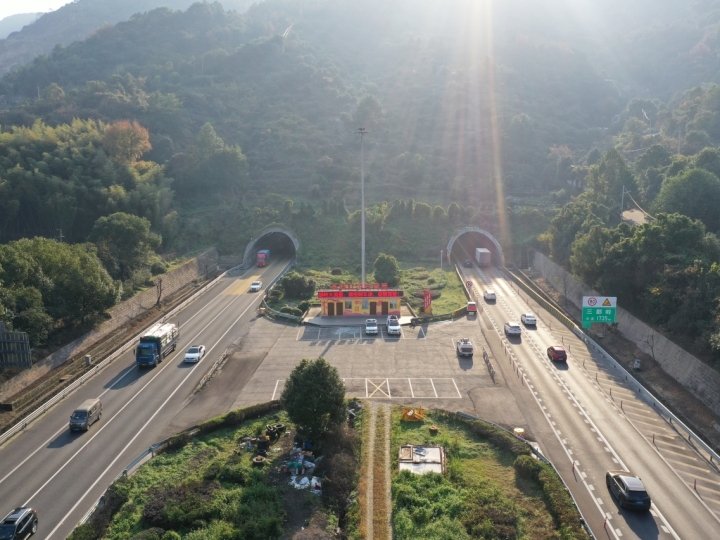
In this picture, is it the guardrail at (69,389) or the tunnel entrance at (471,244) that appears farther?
the tunnel entrance at (471,244)

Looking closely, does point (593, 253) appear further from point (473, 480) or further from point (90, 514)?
point (90, 514)

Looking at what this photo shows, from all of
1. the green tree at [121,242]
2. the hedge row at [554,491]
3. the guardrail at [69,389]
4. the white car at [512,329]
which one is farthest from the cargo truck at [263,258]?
the hedge row at [554,491]

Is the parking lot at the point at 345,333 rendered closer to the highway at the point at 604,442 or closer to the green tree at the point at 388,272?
the highway at the point at 604,442

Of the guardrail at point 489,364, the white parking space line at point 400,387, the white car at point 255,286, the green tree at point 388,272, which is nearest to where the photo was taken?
the white parking space line at point 400,387

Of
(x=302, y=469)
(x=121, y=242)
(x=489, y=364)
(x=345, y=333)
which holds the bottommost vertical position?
(x=345, y=333)

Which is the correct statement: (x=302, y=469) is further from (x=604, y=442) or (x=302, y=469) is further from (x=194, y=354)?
(x=194, y=354)

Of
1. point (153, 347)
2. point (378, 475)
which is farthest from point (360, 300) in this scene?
point (378, 475)

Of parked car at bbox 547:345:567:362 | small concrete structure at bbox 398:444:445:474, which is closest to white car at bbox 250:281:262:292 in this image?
parked car at bbox 547:345:567:362
